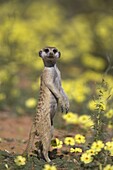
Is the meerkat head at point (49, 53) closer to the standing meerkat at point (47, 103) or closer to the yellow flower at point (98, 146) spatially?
the standing meerkat at point (47, 103)

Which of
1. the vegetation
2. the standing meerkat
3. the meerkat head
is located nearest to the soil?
the vegetation

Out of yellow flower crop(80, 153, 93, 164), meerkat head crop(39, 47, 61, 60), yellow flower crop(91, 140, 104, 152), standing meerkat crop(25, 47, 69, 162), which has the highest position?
meerkat head crop(39, 47, 61, 60)

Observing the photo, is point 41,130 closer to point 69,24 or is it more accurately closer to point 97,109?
point 97,109

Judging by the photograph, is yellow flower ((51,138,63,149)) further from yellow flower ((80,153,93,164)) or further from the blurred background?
the blurred background

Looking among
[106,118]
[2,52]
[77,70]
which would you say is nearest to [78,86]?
[2,52]

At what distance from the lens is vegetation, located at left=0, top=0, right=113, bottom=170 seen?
6.24 meters

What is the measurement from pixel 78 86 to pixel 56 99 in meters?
4.16

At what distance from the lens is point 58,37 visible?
18.8 m

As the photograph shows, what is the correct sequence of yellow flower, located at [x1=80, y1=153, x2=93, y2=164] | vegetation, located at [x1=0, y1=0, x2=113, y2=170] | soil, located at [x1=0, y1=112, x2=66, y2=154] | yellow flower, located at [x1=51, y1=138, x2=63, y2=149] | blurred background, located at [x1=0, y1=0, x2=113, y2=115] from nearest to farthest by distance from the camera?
yellow flower, located at [x1=80, y1=153, x2=93, y2=164] → vegetation, located at [x1=0, y1=0, x2=113, y2=170] → yellow flower, located at [x1=51, y1=138, x2=63, y2=149] → soil, located at [x1=0, y1=112, x2=66, y2=154] → blurred background, located at [x1=0, y1=0, x2=113, y2=115]

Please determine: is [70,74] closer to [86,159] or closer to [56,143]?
[56,143]

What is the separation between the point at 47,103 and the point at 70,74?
9.78 m

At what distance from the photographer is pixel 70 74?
16.1m

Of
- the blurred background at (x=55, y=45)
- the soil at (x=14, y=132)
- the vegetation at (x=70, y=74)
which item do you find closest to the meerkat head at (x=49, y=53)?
the vegetation at (x=70, y=74)

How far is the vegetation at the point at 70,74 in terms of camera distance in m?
6.24
